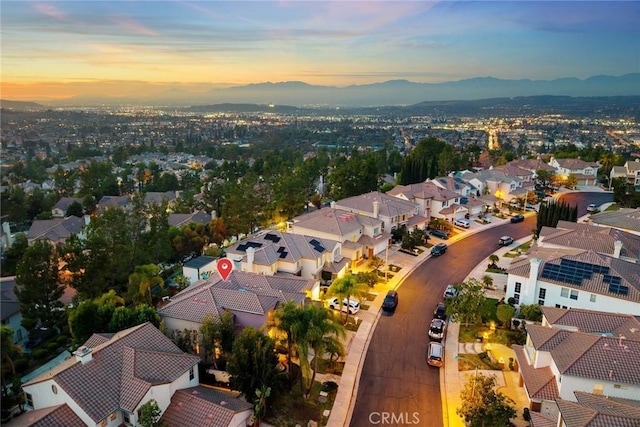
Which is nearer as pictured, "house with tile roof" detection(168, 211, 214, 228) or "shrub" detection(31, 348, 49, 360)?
"shrub" detection(31, 348, 49, 360)

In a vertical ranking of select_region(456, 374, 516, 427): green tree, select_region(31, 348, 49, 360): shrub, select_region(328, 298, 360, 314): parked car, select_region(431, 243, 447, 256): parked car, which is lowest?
select_region(31, 348, 49, 360): shrub

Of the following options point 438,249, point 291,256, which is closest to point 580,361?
point 291,256

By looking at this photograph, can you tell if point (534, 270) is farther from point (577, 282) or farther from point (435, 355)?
point (435, 355)

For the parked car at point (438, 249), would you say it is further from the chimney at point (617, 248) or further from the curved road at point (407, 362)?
the chimney at point (617, 248)

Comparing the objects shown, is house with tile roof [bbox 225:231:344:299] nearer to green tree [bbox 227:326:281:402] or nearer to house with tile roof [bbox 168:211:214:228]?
green tree [bbox 227:326:281:402]

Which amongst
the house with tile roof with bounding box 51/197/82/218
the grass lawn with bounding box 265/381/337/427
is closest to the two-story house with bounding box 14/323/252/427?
the grass lawn with bounding box 265/381/337/427

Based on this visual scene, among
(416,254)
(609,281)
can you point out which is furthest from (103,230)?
(609,281)
